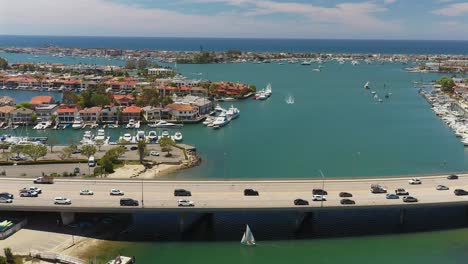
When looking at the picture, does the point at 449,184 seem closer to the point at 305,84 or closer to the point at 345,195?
the point at 345,195

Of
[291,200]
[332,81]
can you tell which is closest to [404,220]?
[291,200]

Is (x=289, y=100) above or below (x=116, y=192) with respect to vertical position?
below

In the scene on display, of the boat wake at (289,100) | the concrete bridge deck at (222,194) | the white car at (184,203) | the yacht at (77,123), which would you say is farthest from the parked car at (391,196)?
the boat wake at (289,100)

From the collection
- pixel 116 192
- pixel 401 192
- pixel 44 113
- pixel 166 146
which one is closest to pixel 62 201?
pixel 116 192

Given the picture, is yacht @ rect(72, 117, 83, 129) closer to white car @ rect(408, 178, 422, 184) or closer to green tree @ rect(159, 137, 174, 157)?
green tree @ rect(159, 137, 174, 157)

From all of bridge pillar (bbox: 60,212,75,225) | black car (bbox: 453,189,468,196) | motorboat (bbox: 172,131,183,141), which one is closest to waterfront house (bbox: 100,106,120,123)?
motorboat (bbox: 172,131,183,141)

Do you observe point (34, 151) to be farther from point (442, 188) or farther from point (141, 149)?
point (442, 188)
